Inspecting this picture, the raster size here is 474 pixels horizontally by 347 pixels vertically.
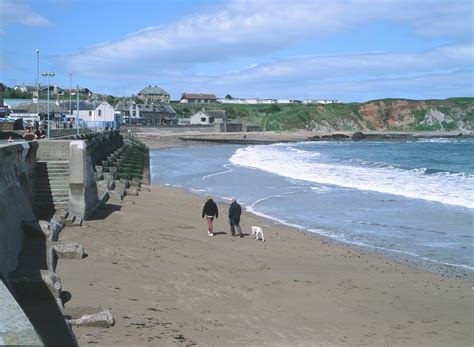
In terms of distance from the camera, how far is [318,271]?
12477 mm

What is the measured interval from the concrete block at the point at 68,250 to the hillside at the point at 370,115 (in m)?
153

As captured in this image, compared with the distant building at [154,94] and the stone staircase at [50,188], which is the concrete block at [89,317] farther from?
the distant building at [154,94]

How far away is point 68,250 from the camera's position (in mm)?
10828

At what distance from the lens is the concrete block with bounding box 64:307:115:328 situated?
7430mm

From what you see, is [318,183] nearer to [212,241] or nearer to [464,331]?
[212,241]

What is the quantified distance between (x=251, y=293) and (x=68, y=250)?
3.39 m

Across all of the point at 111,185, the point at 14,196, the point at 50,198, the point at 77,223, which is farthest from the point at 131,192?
the point at 14,196

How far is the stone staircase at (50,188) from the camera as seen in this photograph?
15.1 meters

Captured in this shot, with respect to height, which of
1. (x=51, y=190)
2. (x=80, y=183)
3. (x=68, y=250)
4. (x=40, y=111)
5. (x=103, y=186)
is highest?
(x=40, y=111)

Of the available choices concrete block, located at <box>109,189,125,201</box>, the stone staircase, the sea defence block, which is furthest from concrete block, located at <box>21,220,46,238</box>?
concrete block, located at <box>109,189,125,201</box>

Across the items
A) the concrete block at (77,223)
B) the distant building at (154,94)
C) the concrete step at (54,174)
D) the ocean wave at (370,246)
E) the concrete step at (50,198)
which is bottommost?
the ocean wave at (370,246)

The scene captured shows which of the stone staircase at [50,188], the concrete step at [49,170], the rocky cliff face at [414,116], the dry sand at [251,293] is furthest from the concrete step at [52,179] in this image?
the rocky cliff face at [414,116]

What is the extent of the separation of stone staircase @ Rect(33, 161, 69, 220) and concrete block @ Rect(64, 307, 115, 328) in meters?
7.22

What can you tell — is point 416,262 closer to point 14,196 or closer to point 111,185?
point 14,196
